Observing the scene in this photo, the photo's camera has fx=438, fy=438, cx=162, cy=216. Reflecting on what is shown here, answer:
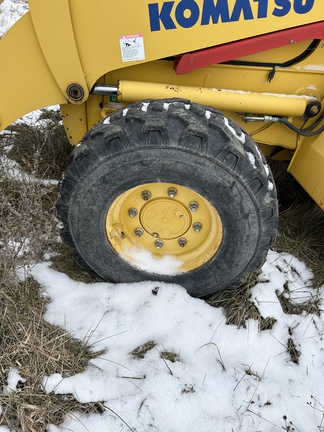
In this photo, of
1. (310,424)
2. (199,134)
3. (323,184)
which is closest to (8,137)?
(199,134)

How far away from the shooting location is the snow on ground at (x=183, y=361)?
181 cm

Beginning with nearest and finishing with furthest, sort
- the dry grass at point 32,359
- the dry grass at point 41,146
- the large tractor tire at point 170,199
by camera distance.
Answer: the dry grass at point 32,359
the large tractor tire at point 170,199
the dry grass at point 41,146

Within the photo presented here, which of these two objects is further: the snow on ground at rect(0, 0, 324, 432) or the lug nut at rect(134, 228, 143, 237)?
the lug nut at rect(134, 228, 143, 237)

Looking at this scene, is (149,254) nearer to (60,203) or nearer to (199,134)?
(60,203)

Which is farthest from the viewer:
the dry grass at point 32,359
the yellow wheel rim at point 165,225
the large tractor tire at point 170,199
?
the yellow wheel rim at point 165,225

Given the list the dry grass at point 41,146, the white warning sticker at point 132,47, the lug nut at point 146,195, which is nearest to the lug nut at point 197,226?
the lug nut at point 146,195

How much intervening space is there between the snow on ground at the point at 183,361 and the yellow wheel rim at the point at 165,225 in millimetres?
187

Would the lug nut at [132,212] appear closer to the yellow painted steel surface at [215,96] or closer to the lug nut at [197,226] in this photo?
the lug nut at [197,226]

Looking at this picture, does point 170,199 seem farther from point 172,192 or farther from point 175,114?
point 175,114

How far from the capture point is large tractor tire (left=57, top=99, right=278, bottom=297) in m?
1.96

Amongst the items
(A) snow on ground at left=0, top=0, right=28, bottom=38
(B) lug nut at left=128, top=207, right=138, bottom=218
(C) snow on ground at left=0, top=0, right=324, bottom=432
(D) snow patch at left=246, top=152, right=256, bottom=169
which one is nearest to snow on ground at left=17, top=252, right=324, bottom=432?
(C) snow on ground at left=0, top=0, right=324, bottom=432

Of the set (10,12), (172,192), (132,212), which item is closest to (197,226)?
(172,192)

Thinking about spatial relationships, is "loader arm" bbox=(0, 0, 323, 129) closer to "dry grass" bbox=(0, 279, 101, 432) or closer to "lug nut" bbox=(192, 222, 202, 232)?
"lug nut" bbox=(192, 222, 202, 232)

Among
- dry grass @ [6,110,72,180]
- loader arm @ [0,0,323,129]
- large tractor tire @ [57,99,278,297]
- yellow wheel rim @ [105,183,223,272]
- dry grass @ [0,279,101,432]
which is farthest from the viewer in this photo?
dry grass @ [6,110,72,180]
